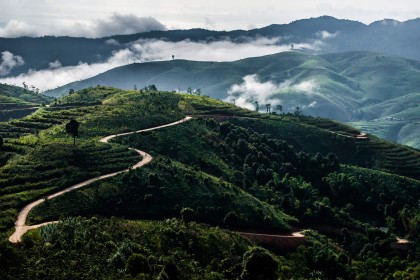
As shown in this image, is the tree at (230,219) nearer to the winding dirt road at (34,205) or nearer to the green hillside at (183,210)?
the green hillside at (183,210)

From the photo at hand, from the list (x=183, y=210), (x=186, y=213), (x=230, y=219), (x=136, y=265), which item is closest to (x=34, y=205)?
(x=183, y=210)

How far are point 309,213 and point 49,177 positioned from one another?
8376 centimetres

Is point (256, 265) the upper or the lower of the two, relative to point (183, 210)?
lower

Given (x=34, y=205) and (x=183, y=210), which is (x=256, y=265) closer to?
(x=183, y=210)

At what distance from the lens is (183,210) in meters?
110

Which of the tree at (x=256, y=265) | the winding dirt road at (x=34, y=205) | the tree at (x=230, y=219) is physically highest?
the winding dirt road at (x=34, y=205)

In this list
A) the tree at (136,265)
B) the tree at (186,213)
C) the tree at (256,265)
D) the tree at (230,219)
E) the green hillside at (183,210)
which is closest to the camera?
the tree at (136,265)

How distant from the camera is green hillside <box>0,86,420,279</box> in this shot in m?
79.8

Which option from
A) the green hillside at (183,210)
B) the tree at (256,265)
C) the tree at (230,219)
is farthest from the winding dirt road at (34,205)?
the tree at (256,265)

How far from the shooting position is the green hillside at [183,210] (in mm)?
79812

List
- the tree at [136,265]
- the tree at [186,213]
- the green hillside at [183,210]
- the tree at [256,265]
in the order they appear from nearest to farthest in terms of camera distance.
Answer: the tree at [136,265] → the green hillside at [183,210] → the tree at [256,265] → the tree at [186,213]

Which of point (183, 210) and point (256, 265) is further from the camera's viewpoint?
point (183, 210)

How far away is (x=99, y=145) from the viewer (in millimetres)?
151875

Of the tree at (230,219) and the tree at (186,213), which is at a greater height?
the tree at (186,213)
